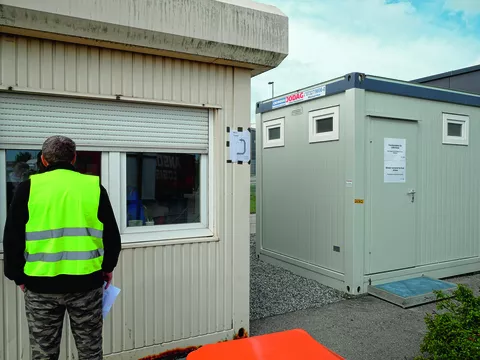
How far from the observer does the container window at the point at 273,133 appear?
7.13 meters

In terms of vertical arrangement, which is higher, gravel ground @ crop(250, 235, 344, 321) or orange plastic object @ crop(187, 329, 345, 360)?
orange plastic object @ crop(187, 329, 345, 360)

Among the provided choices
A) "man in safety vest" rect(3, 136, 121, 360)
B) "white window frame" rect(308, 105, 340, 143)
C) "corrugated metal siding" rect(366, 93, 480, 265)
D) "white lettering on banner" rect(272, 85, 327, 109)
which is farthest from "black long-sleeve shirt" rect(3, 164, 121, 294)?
"corrugated metal siding" rect(366, 93, 480, 265)

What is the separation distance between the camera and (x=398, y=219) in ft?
20.0

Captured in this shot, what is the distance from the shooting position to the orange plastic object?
1.88 metres

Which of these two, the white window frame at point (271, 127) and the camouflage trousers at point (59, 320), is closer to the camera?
the camouflage trousers at point (59, 320)

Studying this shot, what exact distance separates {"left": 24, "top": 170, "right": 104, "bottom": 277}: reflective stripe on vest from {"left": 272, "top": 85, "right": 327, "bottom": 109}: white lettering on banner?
454cm

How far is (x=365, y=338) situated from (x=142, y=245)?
260cm

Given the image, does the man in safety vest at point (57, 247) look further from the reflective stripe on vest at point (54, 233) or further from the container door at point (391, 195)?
the container door at point (391, 195)

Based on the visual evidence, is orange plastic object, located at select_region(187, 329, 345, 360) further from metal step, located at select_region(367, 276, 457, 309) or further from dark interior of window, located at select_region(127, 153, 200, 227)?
metal step, located at select_region(367, 276, 457, 309)

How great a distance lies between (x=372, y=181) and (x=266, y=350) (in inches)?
172

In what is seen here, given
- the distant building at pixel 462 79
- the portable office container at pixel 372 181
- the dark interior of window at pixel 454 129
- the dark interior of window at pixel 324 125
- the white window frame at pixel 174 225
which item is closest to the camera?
the white window frame at pixel 174 225

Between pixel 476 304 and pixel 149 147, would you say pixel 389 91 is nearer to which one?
pixel 476 304

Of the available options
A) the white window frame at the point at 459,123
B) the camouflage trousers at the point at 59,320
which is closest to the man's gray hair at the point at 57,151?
the camouflage trousers at the point at 59,320

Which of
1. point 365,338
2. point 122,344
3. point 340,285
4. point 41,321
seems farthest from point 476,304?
point 41,321
